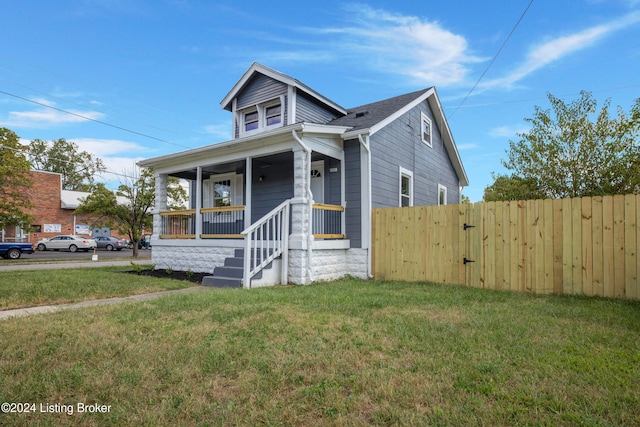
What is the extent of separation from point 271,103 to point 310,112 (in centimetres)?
133

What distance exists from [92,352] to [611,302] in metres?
6.87

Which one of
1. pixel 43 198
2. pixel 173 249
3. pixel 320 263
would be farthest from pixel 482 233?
pixel 43 198

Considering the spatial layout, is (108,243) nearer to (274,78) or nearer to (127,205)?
(127,205)

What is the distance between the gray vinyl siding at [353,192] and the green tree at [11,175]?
15.2 m

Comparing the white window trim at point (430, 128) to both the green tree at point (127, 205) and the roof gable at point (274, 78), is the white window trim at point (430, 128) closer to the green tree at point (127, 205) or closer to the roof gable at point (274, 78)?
the roof gable at point (274, 78)

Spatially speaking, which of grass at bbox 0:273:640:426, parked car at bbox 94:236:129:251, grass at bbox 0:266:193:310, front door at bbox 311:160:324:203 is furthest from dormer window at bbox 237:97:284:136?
parked car at bbox 94:236:129:251

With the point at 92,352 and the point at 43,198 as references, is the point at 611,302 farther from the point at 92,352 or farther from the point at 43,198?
the point at 43,198

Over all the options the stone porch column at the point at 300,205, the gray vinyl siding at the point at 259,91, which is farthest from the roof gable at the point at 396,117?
the gray vinyl siding at the point at 259,91

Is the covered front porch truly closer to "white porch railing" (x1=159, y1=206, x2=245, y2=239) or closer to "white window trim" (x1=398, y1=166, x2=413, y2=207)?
"white porch railing" (x1=159, y1=206, x2=245, y2=239)

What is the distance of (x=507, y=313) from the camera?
4.73 metres

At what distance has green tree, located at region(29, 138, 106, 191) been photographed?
41.6 metres

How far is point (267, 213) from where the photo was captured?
1056 cm

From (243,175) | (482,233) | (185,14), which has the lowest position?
(482,233)

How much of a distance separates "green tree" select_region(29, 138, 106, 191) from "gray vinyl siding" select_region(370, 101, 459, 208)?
132 feet
